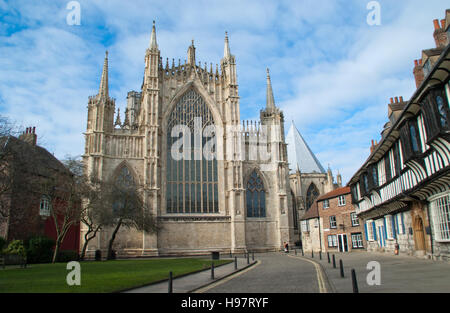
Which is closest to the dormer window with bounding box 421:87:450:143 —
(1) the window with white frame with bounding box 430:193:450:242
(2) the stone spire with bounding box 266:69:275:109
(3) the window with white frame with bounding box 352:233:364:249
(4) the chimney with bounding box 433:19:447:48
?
(1) the window with white frame with bounding box 430:193:450:242

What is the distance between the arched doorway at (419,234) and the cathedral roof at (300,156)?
37.4 m

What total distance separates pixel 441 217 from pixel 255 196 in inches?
996

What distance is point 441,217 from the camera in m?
16.8

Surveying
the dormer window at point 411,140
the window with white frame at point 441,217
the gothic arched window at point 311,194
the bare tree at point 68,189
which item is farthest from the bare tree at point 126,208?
the gothic arched window at point 311,194

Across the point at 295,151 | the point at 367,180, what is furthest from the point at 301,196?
the point at 367,180

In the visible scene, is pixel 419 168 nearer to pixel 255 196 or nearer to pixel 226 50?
pixel 255 196

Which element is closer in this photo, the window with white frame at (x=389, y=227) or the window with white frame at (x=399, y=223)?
the window with white frame at (x=399, y=223)

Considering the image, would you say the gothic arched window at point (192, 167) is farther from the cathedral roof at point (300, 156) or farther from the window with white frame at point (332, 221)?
the cathedral roof at point (300, 156)

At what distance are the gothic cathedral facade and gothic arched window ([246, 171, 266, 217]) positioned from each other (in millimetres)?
114

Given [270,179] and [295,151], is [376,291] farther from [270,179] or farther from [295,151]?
[295,151]

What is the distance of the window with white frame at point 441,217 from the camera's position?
1614 cm

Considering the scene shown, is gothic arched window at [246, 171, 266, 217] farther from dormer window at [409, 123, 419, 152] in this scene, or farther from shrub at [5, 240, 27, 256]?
Answer: dormer window at [409, 123, 419, 152]
